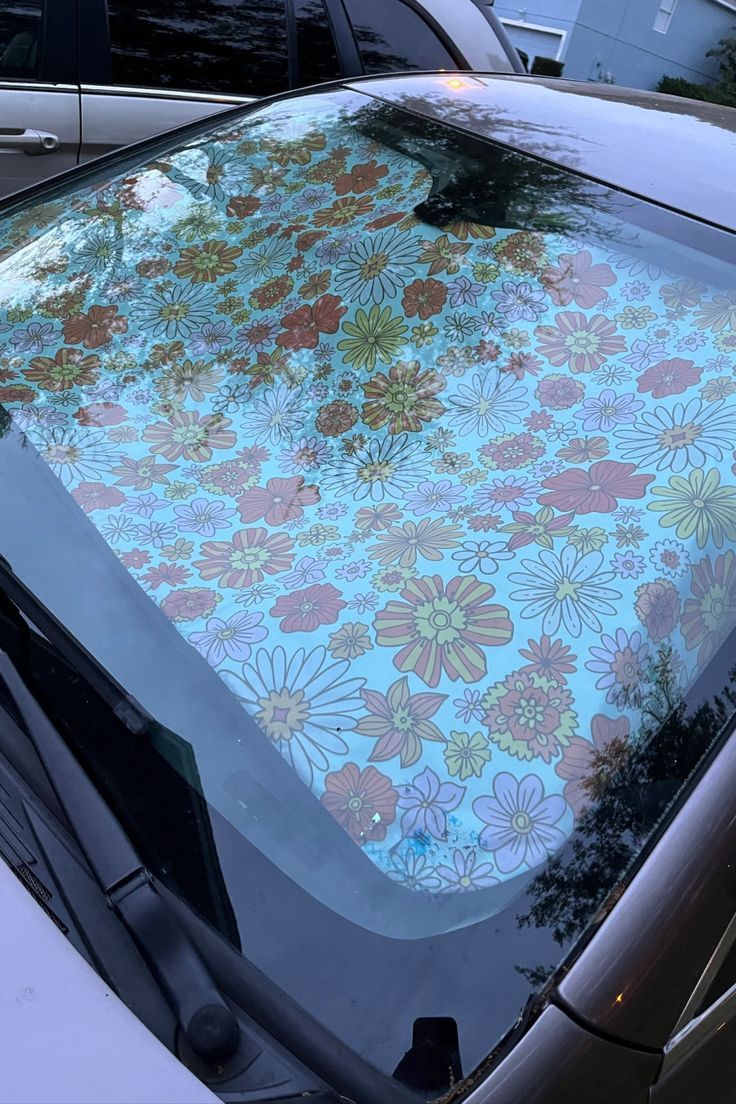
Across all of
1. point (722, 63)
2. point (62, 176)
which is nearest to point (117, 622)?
point (62, 176)

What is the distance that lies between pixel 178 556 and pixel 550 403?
1.87 feet

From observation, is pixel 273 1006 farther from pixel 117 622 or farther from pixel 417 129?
pixel 417 129

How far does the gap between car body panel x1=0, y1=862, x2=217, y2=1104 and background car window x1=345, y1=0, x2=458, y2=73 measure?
3.78 m

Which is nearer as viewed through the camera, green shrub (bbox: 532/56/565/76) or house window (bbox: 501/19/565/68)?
green shrub (bbox: 532/56/565/76)

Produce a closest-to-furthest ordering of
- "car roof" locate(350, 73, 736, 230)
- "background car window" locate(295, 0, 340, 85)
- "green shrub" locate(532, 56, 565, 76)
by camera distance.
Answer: "car roof" locate(350, 73, 736, 230)
"background car window" locate(295, 0, 340, 85)
"green shrub" locate(532, 56, 565, 76)

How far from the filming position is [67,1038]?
902mm

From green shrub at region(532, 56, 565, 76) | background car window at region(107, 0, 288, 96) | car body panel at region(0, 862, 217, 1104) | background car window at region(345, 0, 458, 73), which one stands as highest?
green shrub at region(532, 56, 565, 76)

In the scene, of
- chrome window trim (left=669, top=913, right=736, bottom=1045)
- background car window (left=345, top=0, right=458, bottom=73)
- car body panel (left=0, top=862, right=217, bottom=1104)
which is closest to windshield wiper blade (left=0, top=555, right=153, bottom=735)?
car body panel (left=0, top=862, right=217, bottom=1104)

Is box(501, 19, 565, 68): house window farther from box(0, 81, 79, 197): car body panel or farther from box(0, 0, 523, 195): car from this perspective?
box(0, 81, 79, 197): car body panel

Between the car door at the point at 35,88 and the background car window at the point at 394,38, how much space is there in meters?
1.13

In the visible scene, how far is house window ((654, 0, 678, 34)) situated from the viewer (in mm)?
17312

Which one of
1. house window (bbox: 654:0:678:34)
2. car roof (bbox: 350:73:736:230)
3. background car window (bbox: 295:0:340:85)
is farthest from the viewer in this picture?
house window (bbox: 654:0:678:34)

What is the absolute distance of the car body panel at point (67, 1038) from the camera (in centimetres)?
87

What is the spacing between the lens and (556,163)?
5.49ft
